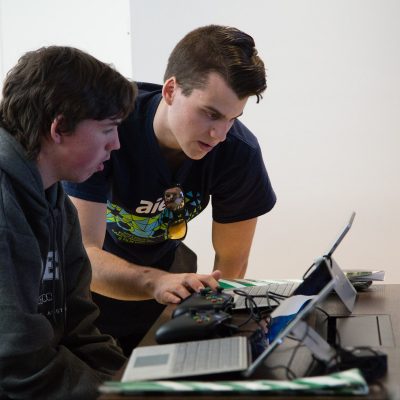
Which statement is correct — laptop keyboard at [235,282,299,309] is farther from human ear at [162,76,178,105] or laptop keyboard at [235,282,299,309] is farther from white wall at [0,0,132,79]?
white wall at [0,0,132,79]

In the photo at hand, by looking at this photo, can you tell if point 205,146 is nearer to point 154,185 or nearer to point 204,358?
point 154,185

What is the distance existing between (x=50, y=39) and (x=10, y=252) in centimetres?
215

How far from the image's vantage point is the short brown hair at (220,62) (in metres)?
1.58

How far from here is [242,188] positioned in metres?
1.89

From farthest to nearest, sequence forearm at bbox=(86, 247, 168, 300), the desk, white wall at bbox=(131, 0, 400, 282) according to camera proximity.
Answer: white wall at bbox=(131, 0, 400, 282) → forearm at bbox=(86, 247, 168, 300) → the desk

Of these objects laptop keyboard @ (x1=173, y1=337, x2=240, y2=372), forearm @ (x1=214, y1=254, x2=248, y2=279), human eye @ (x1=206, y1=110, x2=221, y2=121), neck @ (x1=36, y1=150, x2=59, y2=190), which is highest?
human eye @ (x1=206, y1=110, x2=221, y2=121)

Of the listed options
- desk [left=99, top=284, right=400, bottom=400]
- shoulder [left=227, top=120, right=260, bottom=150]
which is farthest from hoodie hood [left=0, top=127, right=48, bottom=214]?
shoulder [left=227, top=120, right=260, bottom=150]

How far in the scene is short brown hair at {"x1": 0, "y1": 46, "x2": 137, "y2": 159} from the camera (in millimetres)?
1222

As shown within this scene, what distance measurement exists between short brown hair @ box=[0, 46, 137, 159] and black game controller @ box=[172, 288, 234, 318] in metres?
0.35

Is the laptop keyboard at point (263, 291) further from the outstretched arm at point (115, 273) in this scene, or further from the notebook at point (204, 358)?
the notebook at point (204, 358)

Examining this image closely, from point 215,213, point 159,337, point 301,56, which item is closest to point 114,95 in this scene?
point 159,337

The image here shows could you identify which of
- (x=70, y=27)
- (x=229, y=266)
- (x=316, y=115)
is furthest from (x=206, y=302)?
(x=70, y=27)

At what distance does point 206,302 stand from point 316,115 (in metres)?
1.98

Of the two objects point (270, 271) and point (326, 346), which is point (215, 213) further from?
point (270, 271)
